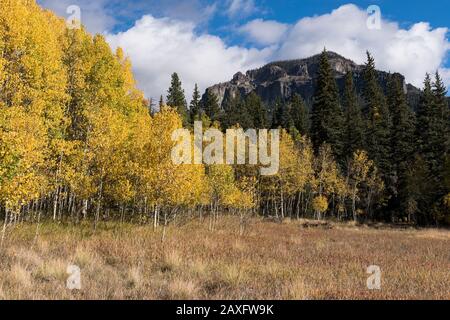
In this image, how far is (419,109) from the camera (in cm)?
5550

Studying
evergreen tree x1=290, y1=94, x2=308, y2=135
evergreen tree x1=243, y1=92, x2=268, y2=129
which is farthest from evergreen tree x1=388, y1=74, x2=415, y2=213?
evergreen tree x1=243, y1=92, x2=268, y2=129

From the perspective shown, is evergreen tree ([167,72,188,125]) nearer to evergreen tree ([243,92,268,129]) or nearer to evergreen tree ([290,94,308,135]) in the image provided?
evergreen tree ([243,92,268,129])

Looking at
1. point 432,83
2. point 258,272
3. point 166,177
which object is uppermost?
point 432,83

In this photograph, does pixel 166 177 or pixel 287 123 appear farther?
pixel 287 123

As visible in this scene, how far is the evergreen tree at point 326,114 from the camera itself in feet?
183

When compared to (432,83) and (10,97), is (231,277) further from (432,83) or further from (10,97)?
(432,83)

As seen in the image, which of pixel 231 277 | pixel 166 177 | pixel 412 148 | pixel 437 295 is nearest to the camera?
pixel 437 295

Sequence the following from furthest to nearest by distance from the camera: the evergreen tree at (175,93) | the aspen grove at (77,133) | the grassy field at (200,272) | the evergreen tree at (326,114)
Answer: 1. the evergreen tree at (175,93)
2. the evergreen tree at (326,114)
3. the aspen grove at (77,133)
4. the grassy field at (200,272)

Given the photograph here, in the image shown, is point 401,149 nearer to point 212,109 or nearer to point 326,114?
→ point 326,114

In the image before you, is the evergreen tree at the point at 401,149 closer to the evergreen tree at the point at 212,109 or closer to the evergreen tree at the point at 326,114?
the evergreen tree at the point at 326,114

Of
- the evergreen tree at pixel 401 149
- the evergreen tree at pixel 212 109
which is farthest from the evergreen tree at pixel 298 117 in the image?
the evergreen tree at pixel 401 149

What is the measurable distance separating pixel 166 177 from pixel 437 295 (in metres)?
12.3
